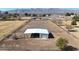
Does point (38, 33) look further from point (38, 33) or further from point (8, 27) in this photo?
point (8, 27)

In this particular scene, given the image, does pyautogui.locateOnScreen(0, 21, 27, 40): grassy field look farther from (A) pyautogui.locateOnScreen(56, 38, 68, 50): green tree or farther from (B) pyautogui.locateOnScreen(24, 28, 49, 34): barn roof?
(A) pyautogui.locateOnScreen(56, 38, 68, 50): green tree

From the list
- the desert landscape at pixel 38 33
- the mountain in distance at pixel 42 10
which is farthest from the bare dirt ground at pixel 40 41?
the mountain in distance at pixel 42 10

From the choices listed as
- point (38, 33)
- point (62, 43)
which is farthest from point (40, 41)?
point (62, 43)

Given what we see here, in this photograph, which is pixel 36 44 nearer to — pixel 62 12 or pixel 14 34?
pixel 14 34

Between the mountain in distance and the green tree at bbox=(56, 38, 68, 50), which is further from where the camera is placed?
the mountain in distance

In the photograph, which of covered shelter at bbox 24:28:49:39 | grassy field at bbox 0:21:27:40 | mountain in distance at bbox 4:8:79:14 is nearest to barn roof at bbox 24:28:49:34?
covered shelter at bbox 24:28:49:39
